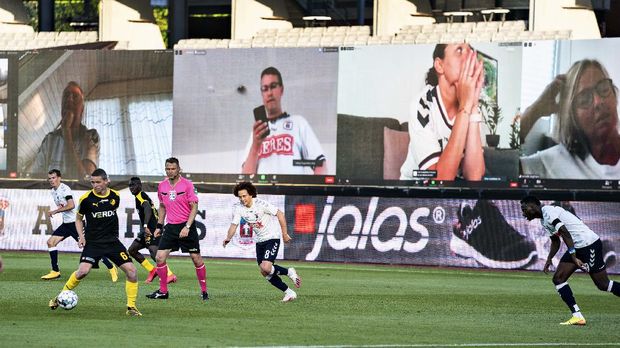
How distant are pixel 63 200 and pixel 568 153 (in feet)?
44.5

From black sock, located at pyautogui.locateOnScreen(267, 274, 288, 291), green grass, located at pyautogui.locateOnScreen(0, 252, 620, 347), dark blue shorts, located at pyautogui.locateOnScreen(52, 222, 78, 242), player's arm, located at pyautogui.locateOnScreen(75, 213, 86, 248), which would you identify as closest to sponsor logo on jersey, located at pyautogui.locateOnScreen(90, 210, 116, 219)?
player's arm, located at pyautogui.locateOnScreen(75, 213, 86, 248)

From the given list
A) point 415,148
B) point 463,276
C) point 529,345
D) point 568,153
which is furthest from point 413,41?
point 529,345

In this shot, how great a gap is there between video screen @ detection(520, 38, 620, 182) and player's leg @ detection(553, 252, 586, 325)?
49.9ft

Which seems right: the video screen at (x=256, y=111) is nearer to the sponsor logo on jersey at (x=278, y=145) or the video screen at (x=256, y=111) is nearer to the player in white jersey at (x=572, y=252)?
the sponsor logo on jersey at (x=278, y=145)

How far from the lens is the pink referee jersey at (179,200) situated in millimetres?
19953

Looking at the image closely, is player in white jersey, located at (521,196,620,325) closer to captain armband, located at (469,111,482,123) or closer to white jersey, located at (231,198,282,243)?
white jersey, located at (231,198,282,243)

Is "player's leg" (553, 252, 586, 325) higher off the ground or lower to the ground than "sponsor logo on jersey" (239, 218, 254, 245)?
higher

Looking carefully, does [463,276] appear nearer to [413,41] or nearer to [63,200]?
[63,200]

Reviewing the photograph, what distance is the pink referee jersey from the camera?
786 inches

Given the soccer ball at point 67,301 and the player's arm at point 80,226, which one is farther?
the player's arm at point 80,226

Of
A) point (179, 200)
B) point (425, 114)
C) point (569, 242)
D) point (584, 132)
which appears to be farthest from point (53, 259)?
point (584, 132)

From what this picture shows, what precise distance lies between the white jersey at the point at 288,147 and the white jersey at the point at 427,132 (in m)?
2.50

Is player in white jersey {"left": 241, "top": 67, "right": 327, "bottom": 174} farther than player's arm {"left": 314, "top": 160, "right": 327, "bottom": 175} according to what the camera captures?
Yes

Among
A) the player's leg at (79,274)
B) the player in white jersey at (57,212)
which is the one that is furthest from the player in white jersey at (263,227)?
the player in white jersey at (57,212)
